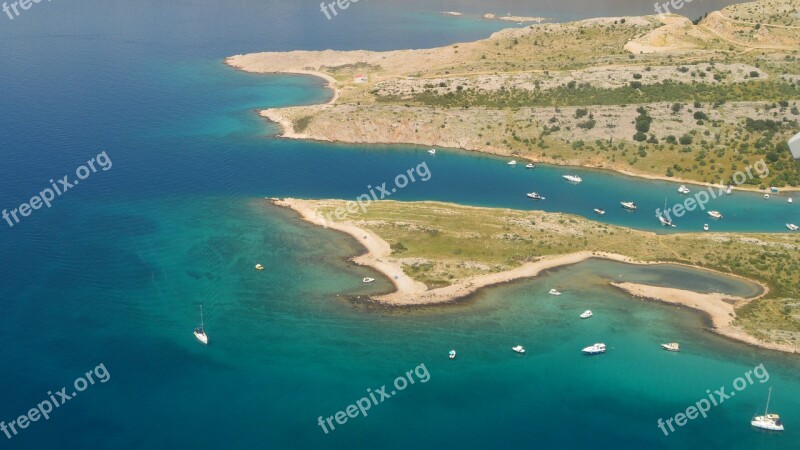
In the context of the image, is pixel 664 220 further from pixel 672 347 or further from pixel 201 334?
pixel 201 334

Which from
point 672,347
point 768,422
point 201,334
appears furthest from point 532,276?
point 201,334

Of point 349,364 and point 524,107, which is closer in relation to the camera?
point 349,364

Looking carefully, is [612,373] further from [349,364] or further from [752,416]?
[349,364]

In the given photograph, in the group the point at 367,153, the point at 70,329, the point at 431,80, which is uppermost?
the point at 431,80

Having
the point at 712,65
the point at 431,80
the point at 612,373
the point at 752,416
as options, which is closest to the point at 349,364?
the point at 612,373

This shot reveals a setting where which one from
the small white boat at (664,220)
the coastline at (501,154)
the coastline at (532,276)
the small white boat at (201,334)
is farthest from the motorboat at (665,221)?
the small white boat at (201,334)

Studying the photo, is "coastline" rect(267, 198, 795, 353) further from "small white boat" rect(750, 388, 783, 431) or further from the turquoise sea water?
"small white boat" rect(750, 388, 783, 431)

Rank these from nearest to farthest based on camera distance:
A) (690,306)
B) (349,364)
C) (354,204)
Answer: (349,364), (690,306), (354,204)
